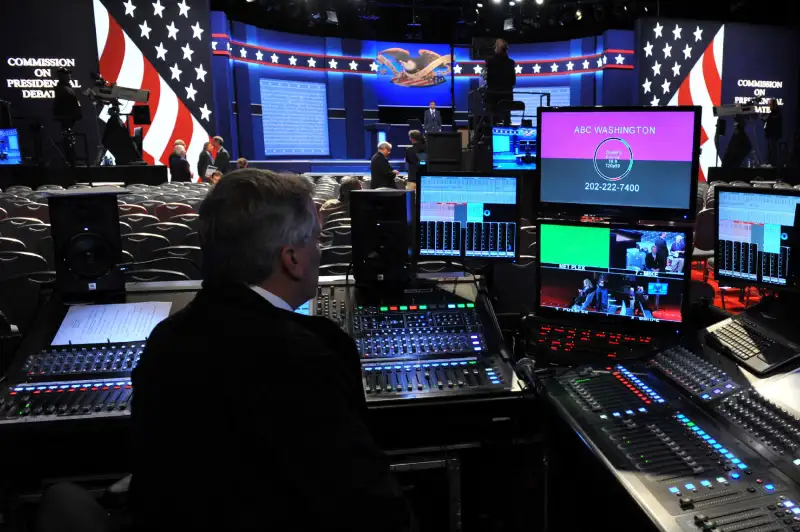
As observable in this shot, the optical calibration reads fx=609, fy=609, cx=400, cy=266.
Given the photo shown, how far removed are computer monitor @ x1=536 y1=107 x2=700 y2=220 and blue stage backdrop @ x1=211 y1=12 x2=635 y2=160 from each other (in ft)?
42.3

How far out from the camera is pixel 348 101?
16391 mm

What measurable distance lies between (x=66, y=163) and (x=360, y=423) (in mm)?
13031

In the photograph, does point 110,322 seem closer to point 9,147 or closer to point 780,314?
point 780,314

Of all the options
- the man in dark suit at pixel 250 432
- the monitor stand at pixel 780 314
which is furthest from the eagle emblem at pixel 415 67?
the man in dark suit at pixel 250 432

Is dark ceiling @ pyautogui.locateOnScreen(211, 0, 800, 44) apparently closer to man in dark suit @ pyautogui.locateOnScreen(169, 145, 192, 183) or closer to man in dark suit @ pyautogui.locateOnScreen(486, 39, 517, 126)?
man in dark suit @ pyautogui.locateOnScreen(169, 145, 192, 183)

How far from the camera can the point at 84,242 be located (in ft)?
7.17

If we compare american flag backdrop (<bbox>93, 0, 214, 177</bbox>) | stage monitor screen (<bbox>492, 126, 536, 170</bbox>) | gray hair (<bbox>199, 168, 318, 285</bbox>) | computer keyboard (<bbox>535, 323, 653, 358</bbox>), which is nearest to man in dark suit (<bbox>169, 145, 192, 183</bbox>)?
american flag backdrop (<bbox>93, 0, 214, 177</bbox>)

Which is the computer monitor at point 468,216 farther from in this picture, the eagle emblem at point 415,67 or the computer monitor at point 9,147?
the eagle emblem at point 415,67

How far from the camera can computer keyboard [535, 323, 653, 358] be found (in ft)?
7.28

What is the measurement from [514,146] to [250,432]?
18.0 ft

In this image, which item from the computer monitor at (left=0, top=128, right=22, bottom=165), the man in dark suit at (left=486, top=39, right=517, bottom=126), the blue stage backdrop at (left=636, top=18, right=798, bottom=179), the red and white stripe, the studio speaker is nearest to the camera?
the studio speaker

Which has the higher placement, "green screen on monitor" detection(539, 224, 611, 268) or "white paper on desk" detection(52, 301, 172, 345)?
"green screen on monitor" detection(539, 224, 611, 268)

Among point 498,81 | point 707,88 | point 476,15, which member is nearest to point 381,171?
point 498,81

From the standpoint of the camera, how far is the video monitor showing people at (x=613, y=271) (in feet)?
6.98
